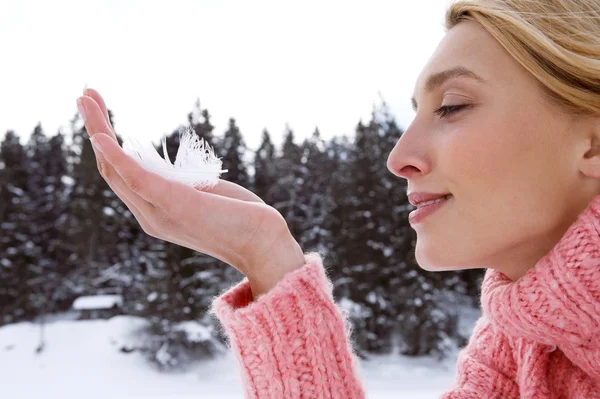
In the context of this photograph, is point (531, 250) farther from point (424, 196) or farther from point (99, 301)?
point (99, 301)

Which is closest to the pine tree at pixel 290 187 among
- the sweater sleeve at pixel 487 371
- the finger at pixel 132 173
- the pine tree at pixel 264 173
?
the pine tree at pixel 264 173

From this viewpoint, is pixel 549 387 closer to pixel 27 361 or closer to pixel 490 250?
pixel 490 250

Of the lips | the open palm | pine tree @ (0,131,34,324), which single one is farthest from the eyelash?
pine tree @ (0,131,34,324)

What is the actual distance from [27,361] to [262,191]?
14.9 ft

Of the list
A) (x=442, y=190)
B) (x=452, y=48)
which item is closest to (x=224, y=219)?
(x=442, y=190)

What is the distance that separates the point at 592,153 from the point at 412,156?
249mm

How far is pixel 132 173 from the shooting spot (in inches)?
27.6

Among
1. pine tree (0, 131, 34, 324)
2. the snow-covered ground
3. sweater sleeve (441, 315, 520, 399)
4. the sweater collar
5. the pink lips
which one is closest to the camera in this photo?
the sweater collar

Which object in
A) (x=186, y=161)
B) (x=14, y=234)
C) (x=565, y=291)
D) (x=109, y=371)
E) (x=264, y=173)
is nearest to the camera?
(x=565, y=291)

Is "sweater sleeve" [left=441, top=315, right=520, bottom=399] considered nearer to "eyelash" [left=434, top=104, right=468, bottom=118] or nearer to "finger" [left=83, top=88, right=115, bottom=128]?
"eyelash" [left=434, top=104, right=468, bottom=118]

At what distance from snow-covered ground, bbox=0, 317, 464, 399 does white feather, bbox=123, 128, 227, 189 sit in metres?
6.30

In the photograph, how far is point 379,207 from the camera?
782 centimetres

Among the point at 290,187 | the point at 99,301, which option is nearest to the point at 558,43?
the point at 290,187

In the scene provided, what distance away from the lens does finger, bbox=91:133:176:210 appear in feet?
2.28
